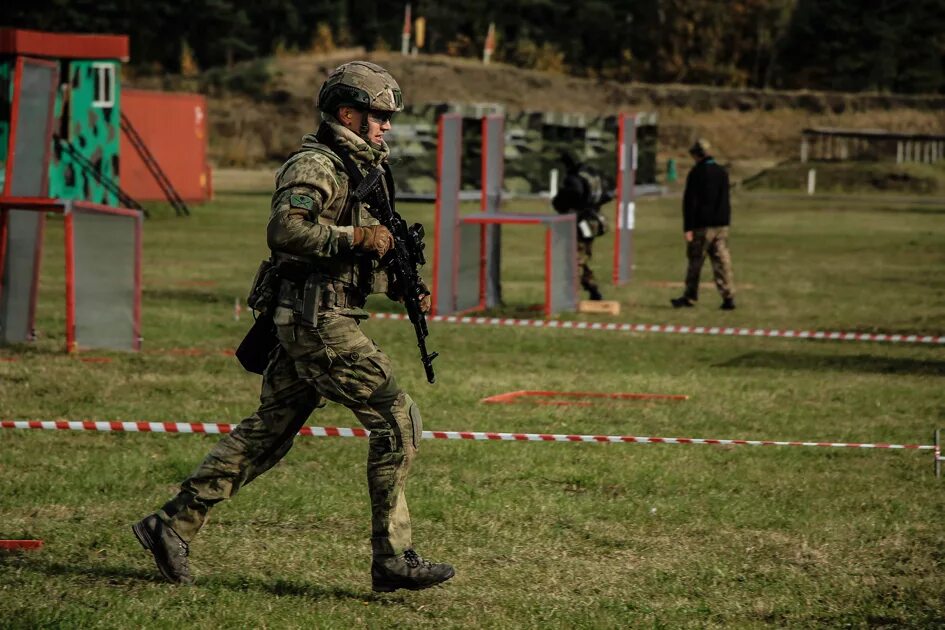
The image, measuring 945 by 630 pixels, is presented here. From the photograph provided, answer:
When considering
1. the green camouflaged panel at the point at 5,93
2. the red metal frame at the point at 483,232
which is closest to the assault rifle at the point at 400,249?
the red metal frame at the point at 483,232

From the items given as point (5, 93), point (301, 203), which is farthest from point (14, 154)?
point (5, 93)

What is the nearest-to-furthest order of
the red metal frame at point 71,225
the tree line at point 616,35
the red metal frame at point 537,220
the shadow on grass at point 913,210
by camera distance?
the red metal frame at point 71,225 → the red metal frame at point 537,220 → the shadow on grass at point 913,210 → the tree line at point 616,35

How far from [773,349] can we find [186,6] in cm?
7907

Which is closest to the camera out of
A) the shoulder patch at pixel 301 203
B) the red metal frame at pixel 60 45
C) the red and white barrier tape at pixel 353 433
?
the shoulder patch at pixel 301 203

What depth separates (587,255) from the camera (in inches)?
795

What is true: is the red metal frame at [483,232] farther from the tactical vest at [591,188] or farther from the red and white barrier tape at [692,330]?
the tactical vest at [591,188]

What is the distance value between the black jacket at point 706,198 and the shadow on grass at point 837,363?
4756 millimetres

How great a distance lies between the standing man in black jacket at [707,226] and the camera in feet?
66.6

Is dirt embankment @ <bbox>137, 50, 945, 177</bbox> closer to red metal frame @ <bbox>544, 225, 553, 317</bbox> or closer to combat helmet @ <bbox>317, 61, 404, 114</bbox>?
red metal frame @ <bbox>544, 225, 553, 317</bbox>

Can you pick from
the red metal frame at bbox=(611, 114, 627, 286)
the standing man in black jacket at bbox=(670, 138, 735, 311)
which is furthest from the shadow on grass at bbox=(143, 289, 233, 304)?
the red metal frame at bbox=(611, 114, 627, 286)

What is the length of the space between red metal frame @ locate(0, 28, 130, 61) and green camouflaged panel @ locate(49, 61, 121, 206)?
0.29 metres

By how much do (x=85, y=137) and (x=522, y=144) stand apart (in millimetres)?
19692

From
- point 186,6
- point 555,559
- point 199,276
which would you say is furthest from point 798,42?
point 555,559

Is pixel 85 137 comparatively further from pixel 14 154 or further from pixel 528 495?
pixel 528 495
